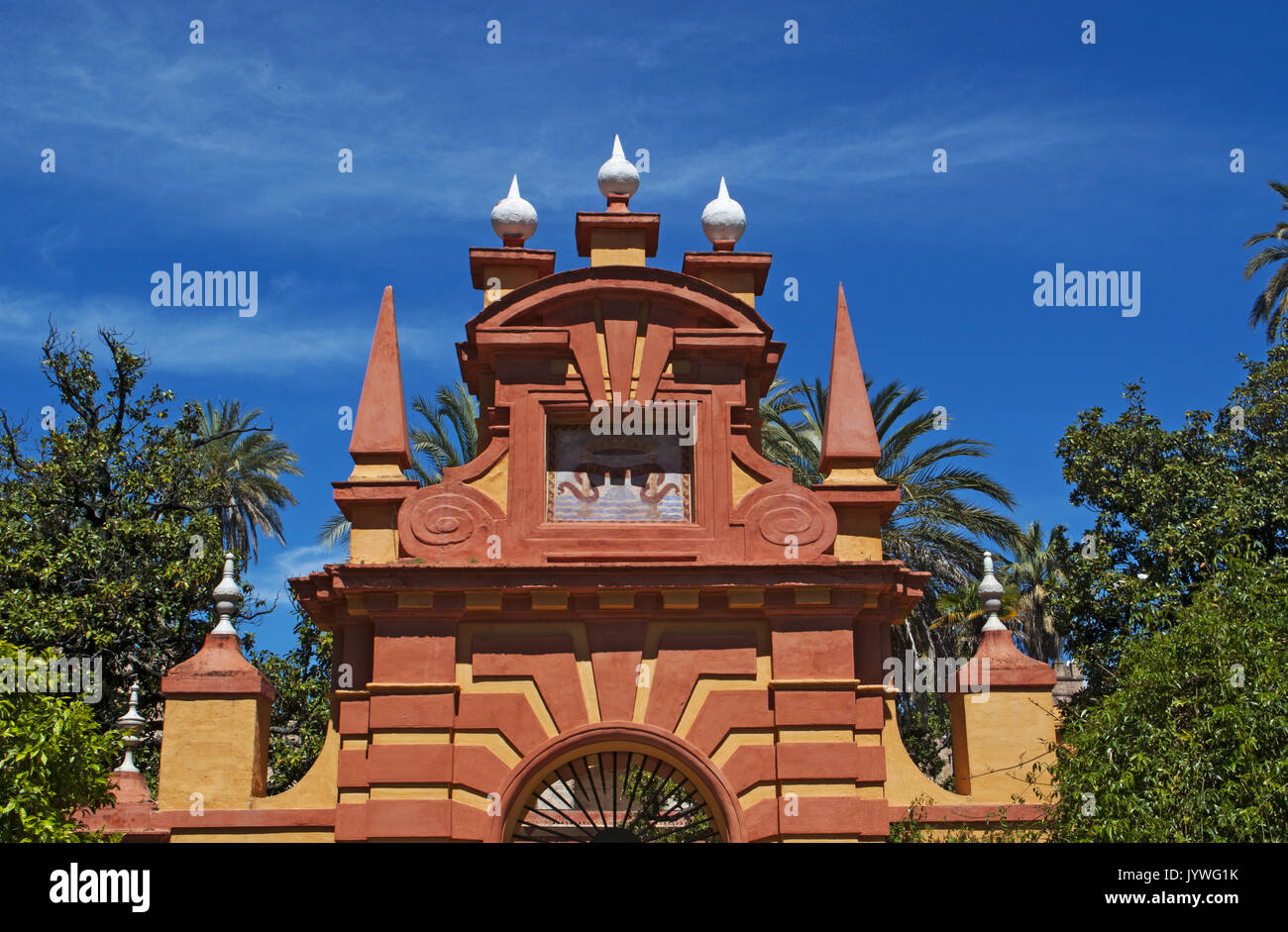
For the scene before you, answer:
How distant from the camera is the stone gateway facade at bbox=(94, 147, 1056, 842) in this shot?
1421cm

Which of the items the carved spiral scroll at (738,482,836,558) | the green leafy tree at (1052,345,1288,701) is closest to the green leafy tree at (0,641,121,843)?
the carved spiral scroll at (738,482,836,558)

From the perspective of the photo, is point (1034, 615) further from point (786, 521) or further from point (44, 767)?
point (44, 767)

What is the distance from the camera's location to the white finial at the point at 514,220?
17172 millimetres

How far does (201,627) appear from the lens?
23828mm

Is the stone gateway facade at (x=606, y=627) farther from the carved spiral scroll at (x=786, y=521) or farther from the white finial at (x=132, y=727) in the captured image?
the white finial at (x=132, y=727)

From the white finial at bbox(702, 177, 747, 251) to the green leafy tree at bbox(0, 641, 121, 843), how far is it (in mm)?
9127

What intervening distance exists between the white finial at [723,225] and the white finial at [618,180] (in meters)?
1.01

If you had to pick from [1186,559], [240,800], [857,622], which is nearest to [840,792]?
[857,622]

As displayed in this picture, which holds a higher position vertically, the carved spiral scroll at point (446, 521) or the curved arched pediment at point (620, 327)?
the curved arched pediment at point (620, 327)

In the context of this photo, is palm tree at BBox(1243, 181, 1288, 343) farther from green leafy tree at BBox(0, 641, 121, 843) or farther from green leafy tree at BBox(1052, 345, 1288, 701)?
green leafy tree at BBox(0, 641, 121, 843)

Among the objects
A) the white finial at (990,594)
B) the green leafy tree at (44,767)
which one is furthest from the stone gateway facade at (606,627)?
the green leafy tree at (44,767)
